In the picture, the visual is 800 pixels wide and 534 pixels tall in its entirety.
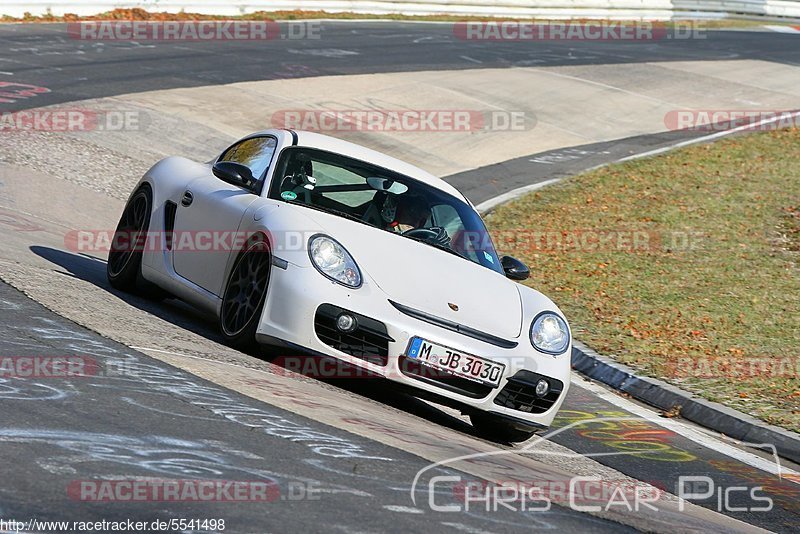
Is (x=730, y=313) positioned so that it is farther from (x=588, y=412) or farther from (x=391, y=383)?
(x=391, y=383)

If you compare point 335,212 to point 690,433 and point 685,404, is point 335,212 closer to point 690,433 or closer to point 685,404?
point 690,433

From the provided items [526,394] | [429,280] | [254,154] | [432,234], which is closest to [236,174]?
[254,154]

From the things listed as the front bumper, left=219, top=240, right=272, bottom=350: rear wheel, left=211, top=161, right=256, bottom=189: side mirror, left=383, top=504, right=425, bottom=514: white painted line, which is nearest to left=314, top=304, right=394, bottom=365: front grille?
the front bumper

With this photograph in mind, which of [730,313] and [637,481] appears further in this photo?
[730,313]

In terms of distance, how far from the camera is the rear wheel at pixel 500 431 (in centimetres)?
741

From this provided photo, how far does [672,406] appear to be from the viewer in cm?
930

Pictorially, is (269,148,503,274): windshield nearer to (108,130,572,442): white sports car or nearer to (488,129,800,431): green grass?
(108,130,572,442): white sports car

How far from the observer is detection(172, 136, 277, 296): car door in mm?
7891

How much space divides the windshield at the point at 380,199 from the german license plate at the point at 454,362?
4.02ft

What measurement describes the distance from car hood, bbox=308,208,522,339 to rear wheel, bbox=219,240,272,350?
16.7 inches

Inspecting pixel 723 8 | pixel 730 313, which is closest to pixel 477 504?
pixel 730 313

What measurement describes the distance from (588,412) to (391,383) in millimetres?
2441

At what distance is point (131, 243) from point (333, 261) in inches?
101

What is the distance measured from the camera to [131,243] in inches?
357
